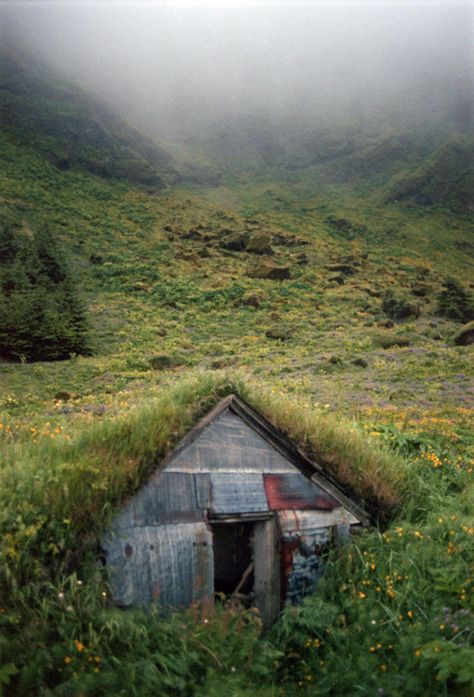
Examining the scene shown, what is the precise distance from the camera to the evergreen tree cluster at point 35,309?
17.9 meters

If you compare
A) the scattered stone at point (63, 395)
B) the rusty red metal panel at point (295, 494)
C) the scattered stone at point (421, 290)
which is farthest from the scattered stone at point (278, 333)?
the rusty red metal panel at point (295, 494)

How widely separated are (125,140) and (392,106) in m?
51.4

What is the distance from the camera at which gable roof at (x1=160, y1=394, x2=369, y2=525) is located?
5.09 meters

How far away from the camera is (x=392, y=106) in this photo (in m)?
85.4

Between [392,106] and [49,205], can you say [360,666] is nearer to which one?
[49,205]

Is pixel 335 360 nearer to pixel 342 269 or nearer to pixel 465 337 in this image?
pixel 465 337

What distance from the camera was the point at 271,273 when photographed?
3472cm

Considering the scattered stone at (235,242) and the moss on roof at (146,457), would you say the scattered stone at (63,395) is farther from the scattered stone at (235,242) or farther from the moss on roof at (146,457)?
the scattered stone at (235,242)

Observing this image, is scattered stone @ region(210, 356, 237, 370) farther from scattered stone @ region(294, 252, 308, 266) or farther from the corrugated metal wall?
scattered stone @ region(294, 252, 308, 266)

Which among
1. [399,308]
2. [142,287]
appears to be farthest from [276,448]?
[142,287]

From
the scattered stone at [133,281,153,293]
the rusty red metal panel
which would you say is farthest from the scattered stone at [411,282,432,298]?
the rusty red metal panel

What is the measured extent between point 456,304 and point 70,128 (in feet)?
139

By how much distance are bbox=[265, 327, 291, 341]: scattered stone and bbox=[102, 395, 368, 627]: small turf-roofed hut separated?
57.4 feet

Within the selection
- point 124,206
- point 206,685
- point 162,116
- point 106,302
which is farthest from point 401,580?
point 162,116
